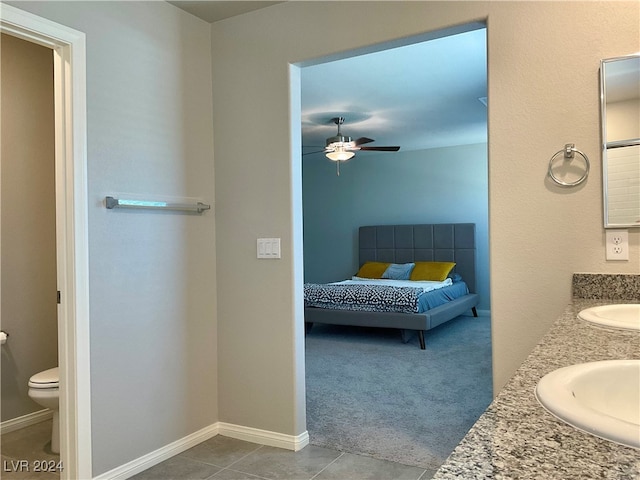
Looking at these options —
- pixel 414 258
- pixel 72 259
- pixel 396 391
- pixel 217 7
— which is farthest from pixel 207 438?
pixel 414 258

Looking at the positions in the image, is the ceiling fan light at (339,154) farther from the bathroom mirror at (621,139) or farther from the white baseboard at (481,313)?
the bathroom mirror at (621,139)

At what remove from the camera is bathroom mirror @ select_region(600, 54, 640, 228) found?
77.2 inches

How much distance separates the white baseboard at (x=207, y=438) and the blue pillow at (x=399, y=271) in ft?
14.3

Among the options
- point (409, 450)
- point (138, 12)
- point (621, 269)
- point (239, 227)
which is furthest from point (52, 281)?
point (621, 269)

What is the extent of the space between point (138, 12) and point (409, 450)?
2.70 m

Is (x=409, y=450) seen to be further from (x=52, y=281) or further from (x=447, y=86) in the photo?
(x=447, y=86)

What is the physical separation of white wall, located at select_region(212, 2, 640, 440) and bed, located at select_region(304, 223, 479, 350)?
8.90 feet

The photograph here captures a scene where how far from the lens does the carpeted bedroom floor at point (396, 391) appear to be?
2.84 m

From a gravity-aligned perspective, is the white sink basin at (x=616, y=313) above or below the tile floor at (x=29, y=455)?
above

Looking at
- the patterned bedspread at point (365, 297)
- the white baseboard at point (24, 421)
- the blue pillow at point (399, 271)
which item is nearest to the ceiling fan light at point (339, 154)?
the patterned bedspread at point (365, 297)

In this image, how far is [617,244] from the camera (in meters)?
2.01

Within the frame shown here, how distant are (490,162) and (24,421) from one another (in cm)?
314

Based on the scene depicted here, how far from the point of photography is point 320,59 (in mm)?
2711

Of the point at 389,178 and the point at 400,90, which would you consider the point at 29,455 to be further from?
the point at 389,178
